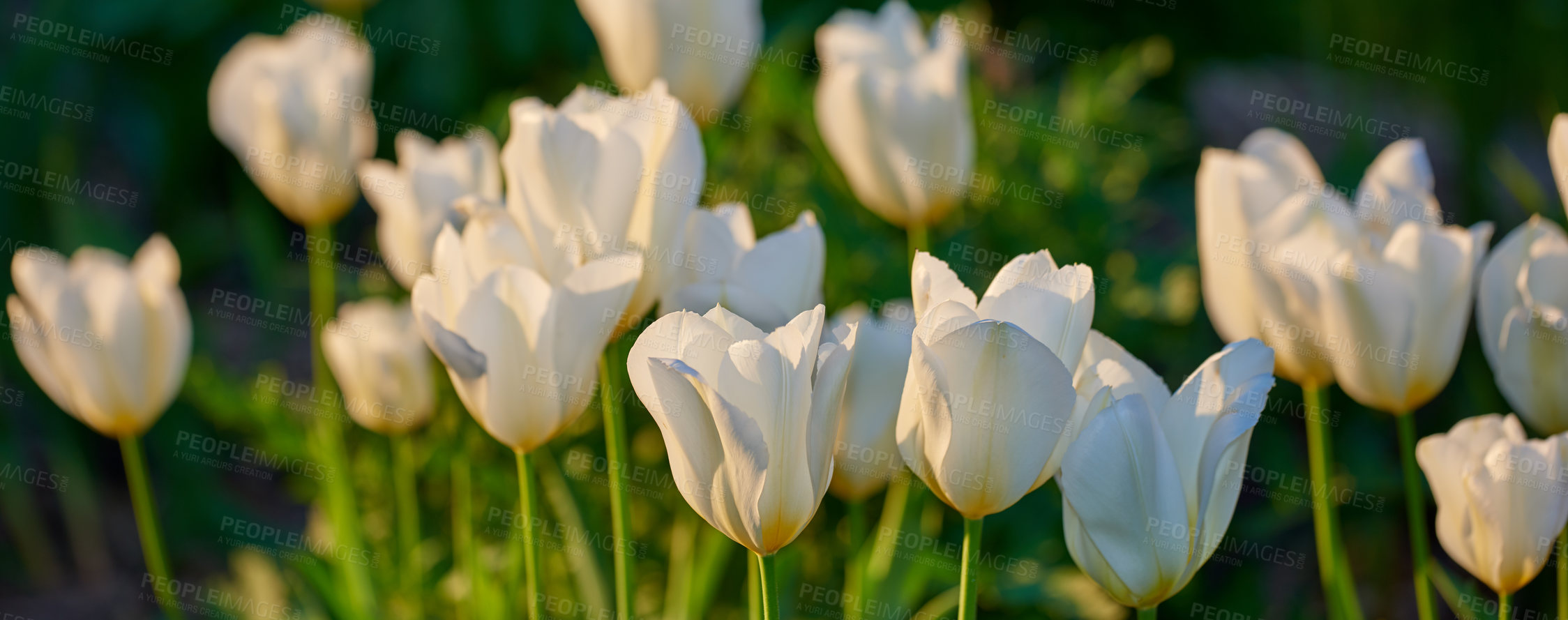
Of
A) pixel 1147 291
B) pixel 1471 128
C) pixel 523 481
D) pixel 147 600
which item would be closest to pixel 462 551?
pixel 523 481

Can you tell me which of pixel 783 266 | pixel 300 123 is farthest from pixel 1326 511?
pixel 300 123

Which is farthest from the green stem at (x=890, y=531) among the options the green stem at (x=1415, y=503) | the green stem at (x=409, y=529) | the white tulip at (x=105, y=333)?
the white tulip at (x=105, y=333)

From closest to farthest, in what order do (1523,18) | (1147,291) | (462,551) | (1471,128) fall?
(462,551) < (1147,291) < (1471,128) < (1523,18)

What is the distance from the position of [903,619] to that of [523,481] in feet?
1.54

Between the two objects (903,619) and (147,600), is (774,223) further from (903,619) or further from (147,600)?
(147,600)

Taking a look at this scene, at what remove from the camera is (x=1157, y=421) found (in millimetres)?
545

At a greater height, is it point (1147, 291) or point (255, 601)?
point (1147, 291)

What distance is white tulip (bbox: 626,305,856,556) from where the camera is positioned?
53 centimetres

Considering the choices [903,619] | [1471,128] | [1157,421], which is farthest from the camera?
[1471,128]

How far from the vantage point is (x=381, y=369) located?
42.9 inches

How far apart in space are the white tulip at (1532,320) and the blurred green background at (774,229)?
47 centimetres

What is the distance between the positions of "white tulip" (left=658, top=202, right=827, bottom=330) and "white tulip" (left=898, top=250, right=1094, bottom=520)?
11cm

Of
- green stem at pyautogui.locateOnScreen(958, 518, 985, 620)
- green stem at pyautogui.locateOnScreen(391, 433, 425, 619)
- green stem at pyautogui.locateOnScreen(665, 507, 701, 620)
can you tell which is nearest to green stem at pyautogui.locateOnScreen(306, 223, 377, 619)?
green stem at pyautogui.locateOnScreen(391, 433, 425, 619)

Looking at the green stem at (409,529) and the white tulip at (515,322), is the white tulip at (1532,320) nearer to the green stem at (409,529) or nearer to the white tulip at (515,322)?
the white tulip at (515,322)
